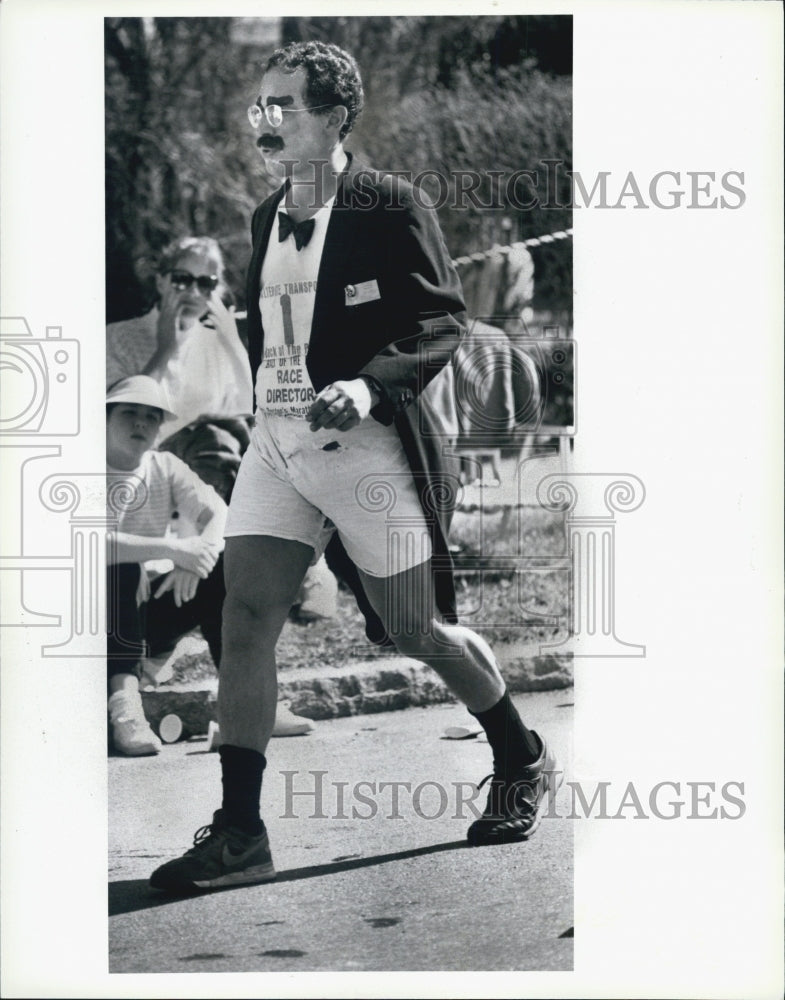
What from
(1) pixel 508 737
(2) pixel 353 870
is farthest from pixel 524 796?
(2) pixel 353 870

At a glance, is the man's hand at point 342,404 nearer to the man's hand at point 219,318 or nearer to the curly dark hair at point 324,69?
the man's hand at point 219,318

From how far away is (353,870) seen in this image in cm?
485

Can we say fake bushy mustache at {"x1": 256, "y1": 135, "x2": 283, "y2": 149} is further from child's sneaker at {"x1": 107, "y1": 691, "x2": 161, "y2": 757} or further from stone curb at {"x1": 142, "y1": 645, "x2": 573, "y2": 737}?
child's sneaker at {"x1": 107, "y1": 691, "x2": 161, "y2": 757}

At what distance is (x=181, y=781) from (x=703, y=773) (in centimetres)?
136

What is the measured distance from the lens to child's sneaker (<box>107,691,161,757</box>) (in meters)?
4.97

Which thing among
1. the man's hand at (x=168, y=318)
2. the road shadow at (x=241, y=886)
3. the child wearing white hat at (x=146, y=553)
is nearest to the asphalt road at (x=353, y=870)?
the road shadow at (x=241, y=886)

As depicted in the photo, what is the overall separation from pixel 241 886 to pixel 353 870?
291 mm

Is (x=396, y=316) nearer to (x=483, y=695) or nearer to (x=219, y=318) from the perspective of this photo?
(x=219, y=318)

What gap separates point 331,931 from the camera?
15.7 feet

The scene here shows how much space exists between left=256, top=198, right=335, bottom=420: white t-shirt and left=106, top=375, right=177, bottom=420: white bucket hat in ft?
0.99

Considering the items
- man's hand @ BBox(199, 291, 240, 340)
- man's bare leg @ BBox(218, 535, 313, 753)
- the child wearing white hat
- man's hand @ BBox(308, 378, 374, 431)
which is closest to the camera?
man's hand @ BBox(308, 378, 374, 431)

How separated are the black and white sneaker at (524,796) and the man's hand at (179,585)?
965 mm

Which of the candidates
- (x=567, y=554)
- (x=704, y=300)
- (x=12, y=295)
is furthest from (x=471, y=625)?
(x=12, y=295)

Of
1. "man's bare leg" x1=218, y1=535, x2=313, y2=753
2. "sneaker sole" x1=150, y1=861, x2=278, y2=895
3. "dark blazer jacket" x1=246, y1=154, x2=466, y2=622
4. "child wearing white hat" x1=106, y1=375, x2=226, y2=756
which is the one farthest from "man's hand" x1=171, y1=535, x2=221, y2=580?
"sneaker sole" x1=150, y1=861, x2=278, y2=895
